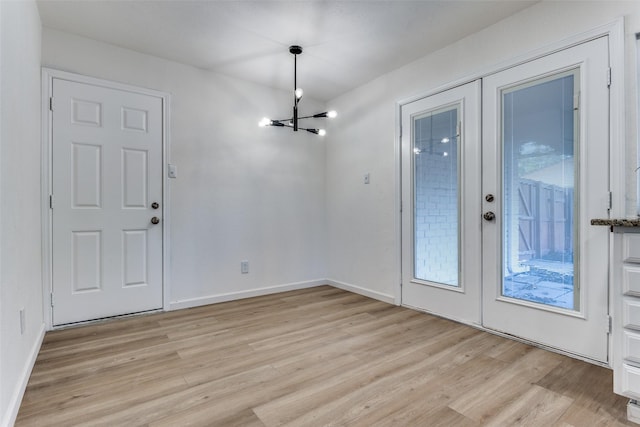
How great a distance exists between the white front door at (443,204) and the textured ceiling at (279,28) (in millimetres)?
547

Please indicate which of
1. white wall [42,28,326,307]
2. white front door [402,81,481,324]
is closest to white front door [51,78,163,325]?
white wall [42,28,326,307]

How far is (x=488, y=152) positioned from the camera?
2.65 m

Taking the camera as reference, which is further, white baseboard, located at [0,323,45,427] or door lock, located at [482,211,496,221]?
door lock, located at [482,211,496,221]

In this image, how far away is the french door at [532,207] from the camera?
209cm

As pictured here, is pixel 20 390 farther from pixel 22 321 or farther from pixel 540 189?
pixel 540 189

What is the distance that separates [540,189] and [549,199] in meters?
0.09

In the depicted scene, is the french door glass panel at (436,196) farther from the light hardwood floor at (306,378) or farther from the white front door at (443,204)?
the light hardwood floor at (306,378)

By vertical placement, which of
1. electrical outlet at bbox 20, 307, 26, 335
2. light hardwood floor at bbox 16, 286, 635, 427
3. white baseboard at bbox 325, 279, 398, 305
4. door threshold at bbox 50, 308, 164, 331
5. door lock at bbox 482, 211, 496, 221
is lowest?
light hardwood floor at bbox 16, 286, 635, 427

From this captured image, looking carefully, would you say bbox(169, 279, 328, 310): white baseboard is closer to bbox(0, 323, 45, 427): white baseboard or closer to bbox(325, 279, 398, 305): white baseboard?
bbox(325, 279, 398, 305): white baseboard

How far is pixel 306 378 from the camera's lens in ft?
6.30

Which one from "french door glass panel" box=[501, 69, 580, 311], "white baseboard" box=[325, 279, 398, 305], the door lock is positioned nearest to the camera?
Answer: "french door glass panel" box=[501, 69, 580, 311]

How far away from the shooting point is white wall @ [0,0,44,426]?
4.70ft

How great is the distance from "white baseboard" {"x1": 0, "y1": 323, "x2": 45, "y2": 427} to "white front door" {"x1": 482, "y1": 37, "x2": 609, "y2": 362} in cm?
297

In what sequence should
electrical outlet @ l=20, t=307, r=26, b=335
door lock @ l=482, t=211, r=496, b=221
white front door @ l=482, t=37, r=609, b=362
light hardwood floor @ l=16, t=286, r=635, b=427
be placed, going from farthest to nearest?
door lock @ l=482, t=211, r=496, b=221
white front door @ l=482, t=37, r=609, b=362
electrical outlet @ l=20, t=307, r=26, b=335
light hardwood floor @ l=16, t=286, r=635, b=427
